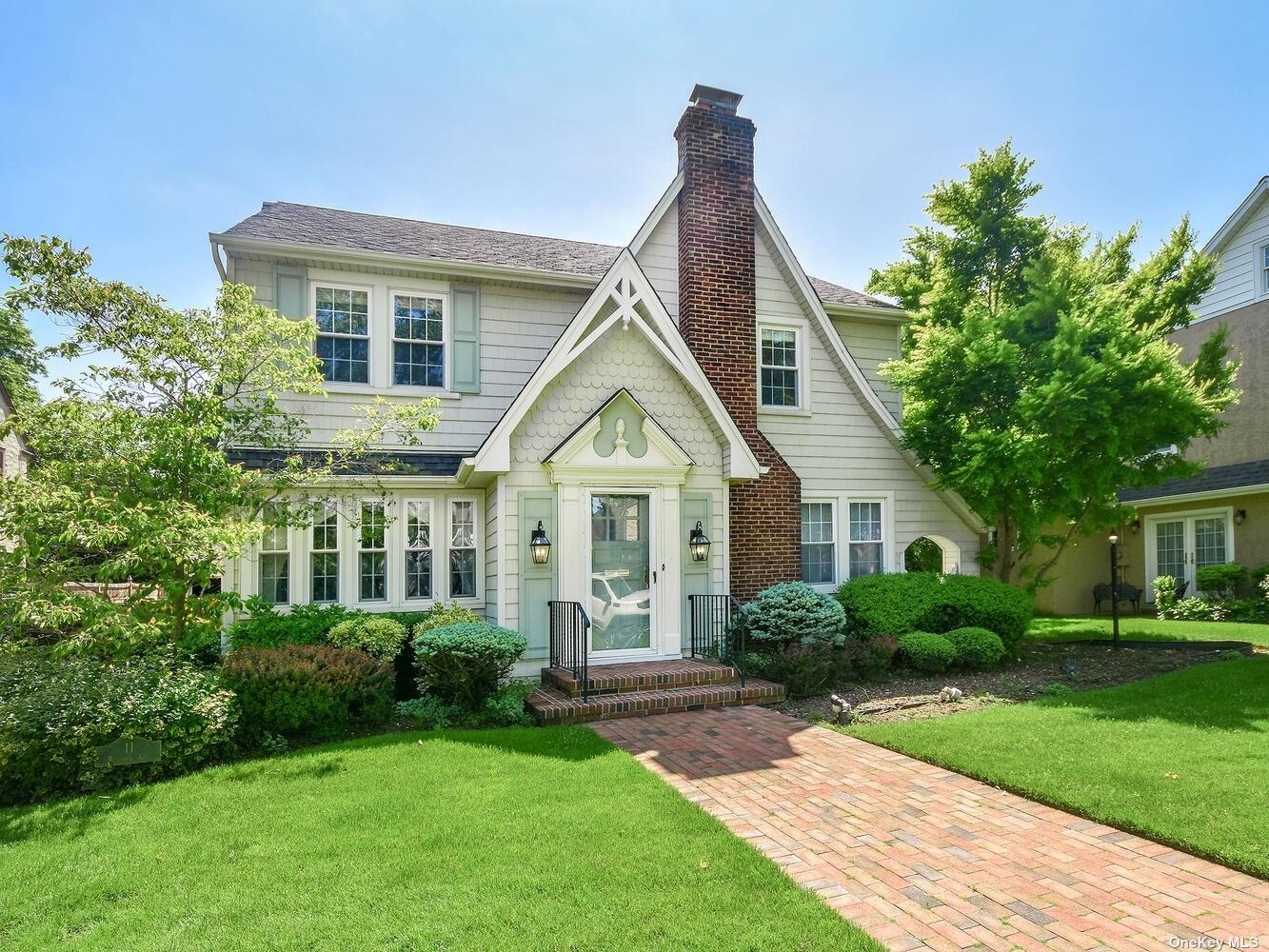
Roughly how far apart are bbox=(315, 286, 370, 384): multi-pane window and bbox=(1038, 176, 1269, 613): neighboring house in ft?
58.7

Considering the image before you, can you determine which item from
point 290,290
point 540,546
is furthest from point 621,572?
point 290,290

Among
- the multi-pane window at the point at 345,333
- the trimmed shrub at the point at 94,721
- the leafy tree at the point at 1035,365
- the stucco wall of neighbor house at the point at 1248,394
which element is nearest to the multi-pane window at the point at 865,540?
the leafy tree at the point at 1035,365

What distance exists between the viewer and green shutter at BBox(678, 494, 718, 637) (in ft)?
34.6

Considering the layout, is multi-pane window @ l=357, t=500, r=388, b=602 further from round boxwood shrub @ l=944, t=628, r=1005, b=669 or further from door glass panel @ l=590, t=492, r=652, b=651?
round boxwood shrub @ l=944, t=628, r=1005, b=669

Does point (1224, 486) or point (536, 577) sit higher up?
point (1224, 486)

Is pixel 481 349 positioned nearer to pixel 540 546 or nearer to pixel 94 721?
pixel 540 546

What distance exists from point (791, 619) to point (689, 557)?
5.53ft

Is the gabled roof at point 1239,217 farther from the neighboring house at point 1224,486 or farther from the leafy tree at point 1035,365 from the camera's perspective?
the leafy tree at point 1035,365

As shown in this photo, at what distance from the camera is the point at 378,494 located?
34.8ft

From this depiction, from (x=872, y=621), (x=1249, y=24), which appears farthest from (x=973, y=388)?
(x=1249, y=24)

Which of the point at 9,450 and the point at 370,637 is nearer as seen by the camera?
the point at 370,637

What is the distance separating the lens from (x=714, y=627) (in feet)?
34.3

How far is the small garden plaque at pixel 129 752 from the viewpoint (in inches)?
248

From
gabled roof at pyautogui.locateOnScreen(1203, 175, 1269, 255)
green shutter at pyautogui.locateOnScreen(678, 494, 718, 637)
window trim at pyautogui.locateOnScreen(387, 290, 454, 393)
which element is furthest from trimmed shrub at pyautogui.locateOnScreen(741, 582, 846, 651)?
gabled roof at pyautogui.locateOnScreen(1203, 175, 1269, 255)
